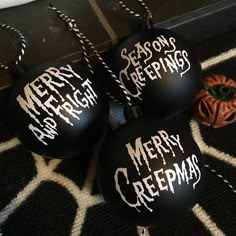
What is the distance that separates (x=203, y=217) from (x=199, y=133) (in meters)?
0.18

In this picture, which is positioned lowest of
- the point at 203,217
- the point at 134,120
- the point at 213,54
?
the point at 203,217

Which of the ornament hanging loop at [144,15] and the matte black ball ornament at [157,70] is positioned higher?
the ornament hanging loop at [144,15]

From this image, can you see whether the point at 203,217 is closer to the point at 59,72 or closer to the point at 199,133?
the point at 199,133

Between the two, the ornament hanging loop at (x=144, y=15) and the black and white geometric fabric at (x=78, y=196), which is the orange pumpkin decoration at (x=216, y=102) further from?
the ornament hanging loop at (x=144, y=15)

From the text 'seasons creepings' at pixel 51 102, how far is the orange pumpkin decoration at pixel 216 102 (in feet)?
0.85

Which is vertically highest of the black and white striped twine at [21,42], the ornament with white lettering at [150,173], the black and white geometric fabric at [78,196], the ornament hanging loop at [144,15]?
the black and white striped twine at [21,42]

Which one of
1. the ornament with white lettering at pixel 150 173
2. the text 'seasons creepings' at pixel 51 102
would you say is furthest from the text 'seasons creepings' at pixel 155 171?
the text 'seasons creepings' at pixel 51 102

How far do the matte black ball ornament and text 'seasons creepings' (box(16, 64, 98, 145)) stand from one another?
9 centimetres

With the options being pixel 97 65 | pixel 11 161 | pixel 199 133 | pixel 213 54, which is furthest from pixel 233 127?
pixel 11 161

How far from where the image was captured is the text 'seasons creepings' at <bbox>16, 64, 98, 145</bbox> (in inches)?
25.6

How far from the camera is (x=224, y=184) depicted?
0.79 metres

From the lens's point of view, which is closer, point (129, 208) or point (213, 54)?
point (129, 208)

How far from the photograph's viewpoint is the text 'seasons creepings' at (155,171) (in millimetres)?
609

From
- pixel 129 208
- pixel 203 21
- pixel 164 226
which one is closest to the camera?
pixel 129 208
